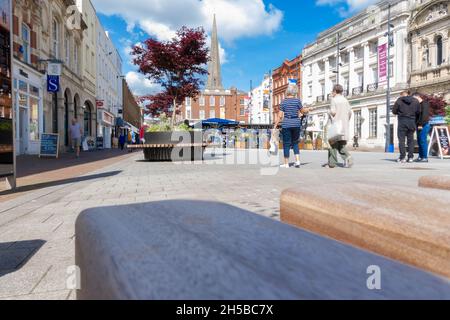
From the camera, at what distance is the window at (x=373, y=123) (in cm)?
3397

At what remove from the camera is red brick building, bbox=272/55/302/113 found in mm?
49531

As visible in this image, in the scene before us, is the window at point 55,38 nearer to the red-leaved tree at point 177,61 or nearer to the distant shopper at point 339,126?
the red-leaved tree at point 177,61

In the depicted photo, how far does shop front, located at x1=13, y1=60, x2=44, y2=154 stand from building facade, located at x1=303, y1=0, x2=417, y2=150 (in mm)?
24175

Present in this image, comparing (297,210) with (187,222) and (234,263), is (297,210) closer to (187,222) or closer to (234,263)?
(187,222)

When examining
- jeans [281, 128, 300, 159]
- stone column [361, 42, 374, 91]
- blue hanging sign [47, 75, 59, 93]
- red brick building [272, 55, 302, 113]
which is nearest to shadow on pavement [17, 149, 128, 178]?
blue hanging sign [47, 75, 59, 93]

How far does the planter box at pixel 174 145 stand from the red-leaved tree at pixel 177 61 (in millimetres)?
3268

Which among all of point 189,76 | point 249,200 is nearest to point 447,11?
point 189,76

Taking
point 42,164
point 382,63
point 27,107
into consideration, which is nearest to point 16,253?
point 42,164

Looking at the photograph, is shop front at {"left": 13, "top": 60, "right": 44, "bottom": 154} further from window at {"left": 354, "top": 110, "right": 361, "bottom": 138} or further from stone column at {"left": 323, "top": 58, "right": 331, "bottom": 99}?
stone column at {"left": 323, "top": 58, "right": 331, "bottom": 99}

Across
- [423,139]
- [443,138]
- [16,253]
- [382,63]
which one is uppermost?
[382,63]

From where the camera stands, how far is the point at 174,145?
33.2ft

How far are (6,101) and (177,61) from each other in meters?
10.1

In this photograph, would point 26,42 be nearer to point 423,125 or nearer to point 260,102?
point 423,125

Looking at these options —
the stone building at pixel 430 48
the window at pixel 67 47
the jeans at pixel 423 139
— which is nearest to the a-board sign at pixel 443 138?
the jeans at pixel 423 139
